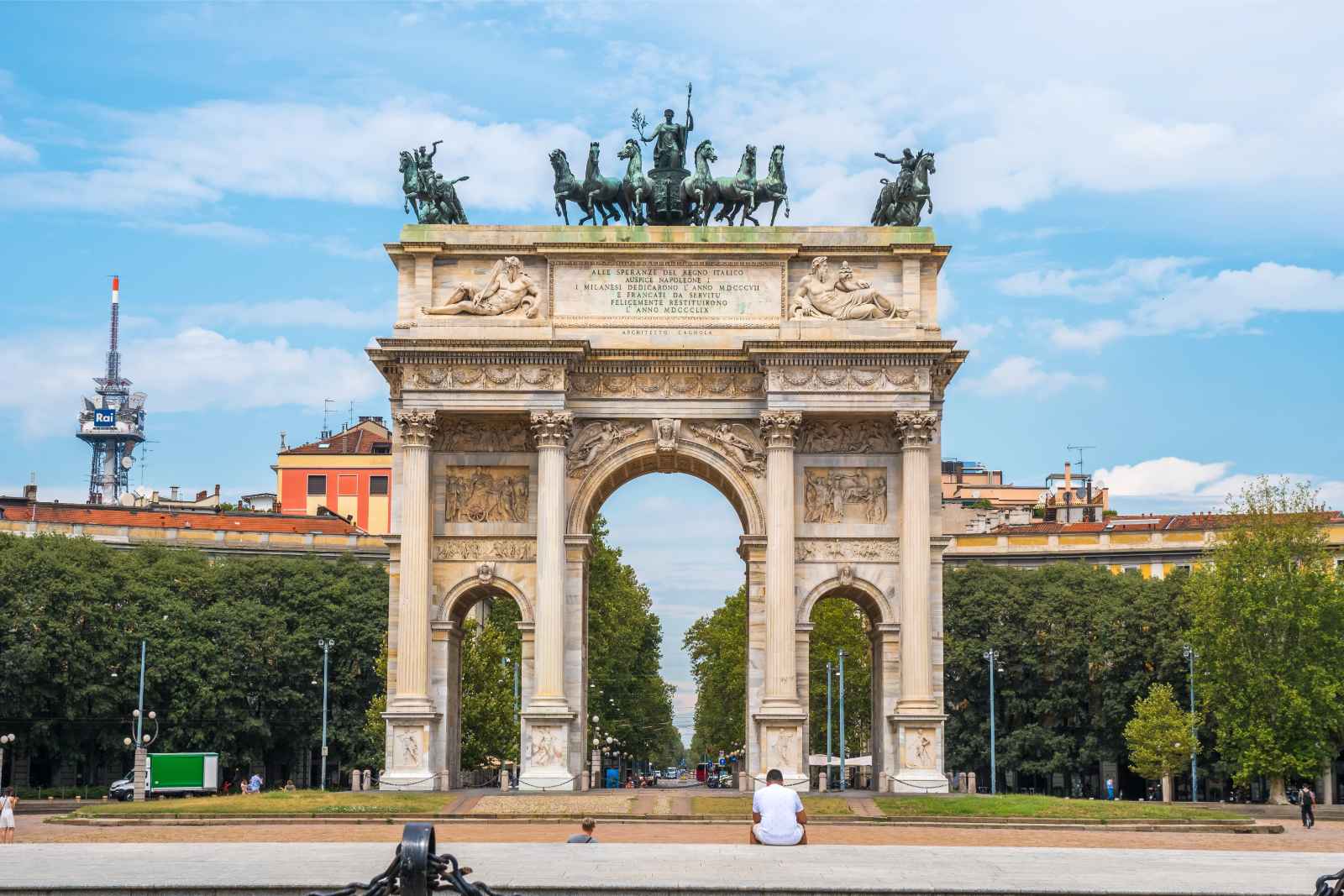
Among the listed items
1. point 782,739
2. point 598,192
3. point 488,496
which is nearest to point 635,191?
point 598,192

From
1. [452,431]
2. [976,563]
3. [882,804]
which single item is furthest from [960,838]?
[976,563]

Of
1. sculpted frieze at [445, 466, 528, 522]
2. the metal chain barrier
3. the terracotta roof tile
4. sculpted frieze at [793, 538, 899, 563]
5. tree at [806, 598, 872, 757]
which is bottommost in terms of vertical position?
the metal chain barrier

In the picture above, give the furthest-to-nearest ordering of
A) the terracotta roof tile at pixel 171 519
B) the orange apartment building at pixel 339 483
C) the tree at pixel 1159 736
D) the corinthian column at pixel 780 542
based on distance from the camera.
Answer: the orange apartment building at pixel 339 483
the terracotta roof tile at pixel 171 519
the tree at pixel 1159 736
the corinthian column at pixel 780 542

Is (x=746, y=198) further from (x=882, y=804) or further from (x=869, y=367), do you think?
(x=882, y=804)

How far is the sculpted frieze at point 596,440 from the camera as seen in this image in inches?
2079

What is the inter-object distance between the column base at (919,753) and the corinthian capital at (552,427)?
1198 centimetres

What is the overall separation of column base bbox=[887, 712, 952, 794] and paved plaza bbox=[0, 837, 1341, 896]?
19296mm

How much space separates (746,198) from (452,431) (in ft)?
35.2

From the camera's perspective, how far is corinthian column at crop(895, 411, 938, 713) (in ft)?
169

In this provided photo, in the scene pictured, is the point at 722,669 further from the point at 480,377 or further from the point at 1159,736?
the point at 480,377

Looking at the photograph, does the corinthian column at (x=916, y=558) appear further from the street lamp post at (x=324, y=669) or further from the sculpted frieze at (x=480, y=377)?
the street lamp post at (x=324, y=669)

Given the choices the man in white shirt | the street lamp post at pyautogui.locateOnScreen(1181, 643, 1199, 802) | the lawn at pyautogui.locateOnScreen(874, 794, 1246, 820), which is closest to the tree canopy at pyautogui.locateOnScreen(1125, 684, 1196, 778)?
the street lamp post at pyautogui.locateOnScreen(1181, 643, 1199, 802)

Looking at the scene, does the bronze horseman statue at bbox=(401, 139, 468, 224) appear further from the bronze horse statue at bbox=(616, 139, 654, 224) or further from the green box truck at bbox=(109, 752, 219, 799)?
the green box truck at bbox=(109, 752, 219, 799)

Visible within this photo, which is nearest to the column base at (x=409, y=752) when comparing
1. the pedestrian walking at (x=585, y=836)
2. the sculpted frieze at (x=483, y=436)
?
the sculpted frieze at (x=483, y=436)
